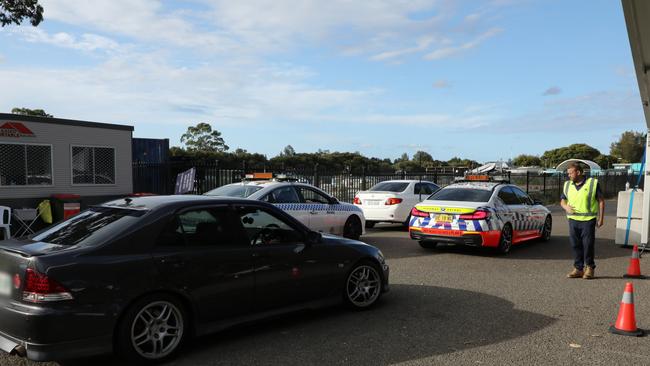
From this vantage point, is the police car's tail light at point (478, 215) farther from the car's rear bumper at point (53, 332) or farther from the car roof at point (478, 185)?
the car's rear bumper at point (53, 332)

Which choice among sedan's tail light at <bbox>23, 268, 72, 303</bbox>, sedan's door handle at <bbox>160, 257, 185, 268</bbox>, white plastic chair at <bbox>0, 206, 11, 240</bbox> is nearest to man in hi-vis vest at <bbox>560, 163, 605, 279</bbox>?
sedan's door handle at <bbox>160, 257, 185, 268</bbox>

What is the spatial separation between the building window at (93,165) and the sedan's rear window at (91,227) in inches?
478

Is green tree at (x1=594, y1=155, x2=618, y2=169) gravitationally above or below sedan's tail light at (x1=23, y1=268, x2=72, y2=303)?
above

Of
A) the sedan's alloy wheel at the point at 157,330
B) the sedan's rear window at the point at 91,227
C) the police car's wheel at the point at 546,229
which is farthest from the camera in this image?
the police car's wheel at the point at 546,229

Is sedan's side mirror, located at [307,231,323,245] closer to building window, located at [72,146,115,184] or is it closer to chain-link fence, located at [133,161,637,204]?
chain-link fence, located at [133,161,637,204]

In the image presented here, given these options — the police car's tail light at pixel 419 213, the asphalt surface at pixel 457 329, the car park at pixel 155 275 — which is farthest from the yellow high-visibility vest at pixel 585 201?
the car park at pixel 155 275

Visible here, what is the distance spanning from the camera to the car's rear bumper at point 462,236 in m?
9.84

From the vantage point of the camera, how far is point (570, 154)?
112m

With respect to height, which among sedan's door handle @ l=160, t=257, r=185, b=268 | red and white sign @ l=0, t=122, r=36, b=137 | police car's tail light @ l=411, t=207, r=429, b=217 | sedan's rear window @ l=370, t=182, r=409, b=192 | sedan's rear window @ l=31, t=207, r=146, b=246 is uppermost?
red and white sign @ l=0, t=122, r=36, b=137

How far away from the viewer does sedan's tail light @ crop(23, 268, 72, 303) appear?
3896mm

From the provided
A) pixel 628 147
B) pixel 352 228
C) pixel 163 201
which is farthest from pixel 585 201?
pixel 628 147

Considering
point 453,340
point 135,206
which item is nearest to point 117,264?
point 135,206

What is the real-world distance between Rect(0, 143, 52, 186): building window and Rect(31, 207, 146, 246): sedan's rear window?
11.2 metres

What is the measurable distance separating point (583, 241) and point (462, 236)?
7.34ft
